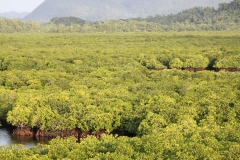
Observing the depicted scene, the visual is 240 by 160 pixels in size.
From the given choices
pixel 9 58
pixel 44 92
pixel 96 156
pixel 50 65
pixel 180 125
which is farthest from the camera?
pixel 9 58

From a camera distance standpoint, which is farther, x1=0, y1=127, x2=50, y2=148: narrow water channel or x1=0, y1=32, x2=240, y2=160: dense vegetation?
x1=0, y1=127, x2=50, y2=148: narrow water channel

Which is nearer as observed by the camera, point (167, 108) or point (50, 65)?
point (167, 108)

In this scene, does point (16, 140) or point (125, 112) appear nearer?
point (16, 140)

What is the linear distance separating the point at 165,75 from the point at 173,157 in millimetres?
37268

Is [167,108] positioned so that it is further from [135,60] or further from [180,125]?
[135,60]

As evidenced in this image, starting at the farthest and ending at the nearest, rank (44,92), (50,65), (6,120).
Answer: (50,65)
(44,92)
(6,120)

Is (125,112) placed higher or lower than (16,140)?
higher

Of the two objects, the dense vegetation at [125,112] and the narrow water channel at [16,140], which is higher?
the dense vegetation at [125,112]

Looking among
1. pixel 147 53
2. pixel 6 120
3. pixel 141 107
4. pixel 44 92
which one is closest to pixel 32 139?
pixel 6 120

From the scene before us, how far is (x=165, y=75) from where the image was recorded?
63.0 m

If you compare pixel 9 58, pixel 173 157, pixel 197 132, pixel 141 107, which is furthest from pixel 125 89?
pixel 9 58

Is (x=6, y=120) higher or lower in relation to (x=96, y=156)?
lower

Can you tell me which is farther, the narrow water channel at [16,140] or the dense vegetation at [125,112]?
the narrow water channel at [16,140]

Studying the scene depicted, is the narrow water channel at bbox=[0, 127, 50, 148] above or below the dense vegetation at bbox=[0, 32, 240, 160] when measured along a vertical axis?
below
